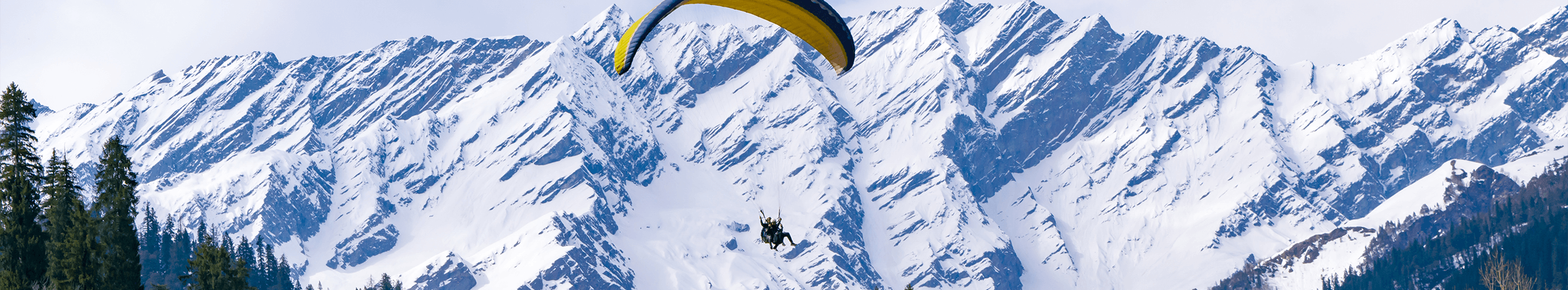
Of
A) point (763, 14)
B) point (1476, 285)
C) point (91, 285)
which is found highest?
point (763, 14)

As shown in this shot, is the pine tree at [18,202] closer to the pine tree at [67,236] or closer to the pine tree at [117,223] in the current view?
the pine tree at [67,236]

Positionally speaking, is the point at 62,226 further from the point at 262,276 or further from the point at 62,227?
the point at 262,276

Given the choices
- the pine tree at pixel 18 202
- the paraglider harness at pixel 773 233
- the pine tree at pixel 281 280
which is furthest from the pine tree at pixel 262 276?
the paraglider harness at pixel 773 233

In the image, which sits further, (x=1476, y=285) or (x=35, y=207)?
(x=1476, y=285)

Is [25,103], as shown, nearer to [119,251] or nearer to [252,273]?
[119,251]

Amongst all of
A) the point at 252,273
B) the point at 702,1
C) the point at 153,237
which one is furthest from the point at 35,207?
the point at 153,237

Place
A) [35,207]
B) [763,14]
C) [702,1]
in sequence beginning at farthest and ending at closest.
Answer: [35,207] → [763,14] → [702,1]
